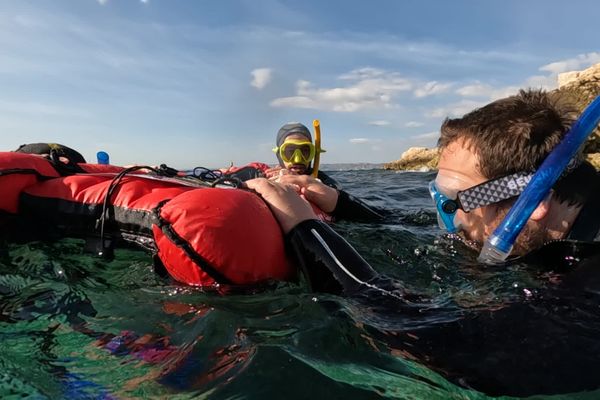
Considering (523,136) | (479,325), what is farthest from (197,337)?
(523,136)

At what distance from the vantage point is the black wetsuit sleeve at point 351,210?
16.5ft

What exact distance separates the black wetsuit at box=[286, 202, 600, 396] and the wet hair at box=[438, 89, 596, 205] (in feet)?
0.46

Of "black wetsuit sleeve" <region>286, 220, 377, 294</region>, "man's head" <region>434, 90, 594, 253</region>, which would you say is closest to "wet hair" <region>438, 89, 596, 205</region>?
"man's head" <region>434, 90, 594, 253</region>

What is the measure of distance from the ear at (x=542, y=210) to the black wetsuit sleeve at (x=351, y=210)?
298 centimetres

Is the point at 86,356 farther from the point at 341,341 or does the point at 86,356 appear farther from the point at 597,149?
the point at 597,149

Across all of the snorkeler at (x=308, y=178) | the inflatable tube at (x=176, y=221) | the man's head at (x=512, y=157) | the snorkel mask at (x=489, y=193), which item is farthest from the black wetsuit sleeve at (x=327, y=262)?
the snorkeler at (x=308, y=178)

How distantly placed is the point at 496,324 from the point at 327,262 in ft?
2.48

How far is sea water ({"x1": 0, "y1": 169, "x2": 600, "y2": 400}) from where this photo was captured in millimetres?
1395

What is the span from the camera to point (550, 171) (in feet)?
6.48

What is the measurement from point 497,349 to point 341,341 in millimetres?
527

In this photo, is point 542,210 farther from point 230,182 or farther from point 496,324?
point 230,182

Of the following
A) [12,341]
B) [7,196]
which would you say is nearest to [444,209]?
[12,341]

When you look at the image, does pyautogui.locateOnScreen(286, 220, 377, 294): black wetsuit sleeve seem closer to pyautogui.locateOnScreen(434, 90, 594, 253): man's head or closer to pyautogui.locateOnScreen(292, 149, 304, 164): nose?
pyautogui.locateOnScreen(434, 90, 594, 253): man's head

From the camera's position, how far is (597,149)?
16047 mm
